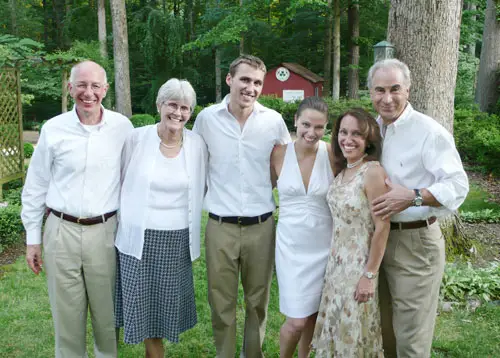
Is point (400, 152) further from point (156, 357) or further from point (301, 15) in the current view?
point (301, 15)

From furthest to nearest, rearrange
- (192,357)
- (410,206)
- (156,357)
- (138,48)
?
1. (138,48)
2. (192,357)
3. (156,357)
4. (410,206)

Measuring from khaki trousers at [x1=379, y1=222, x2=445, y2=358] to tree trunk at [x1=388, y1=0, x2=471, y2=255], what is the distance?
257cm

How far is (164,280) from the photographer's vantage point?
311 cm

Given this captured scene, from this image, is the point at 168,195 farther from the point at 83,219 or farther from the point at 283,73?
the point at 283,73

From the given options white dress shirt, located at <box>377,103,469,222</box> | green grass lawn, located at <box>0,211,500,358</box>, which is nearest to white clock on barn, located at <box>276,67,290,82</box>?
green grass lawn, located at <box>0,211,500,358</box>

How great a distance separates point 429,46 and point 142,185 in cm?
343

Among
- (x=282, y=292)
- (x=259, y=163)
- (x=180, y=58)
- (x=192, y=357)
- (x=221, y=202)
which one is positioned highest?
(x=180, y=58)

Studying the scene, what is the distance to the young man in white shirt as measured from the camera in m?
3.30

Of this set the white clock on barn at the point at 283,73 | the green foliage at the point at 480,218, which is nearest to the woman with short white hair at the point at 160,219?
the green foliage at the point at 480,218

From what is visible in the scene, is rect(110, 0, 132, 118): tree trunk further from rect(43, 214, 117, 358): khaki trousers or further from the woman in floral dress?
the woman in floral dress

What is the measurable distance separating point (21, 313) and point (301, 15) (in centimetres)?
2379

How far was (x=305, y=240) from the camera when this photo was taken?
9.87ft

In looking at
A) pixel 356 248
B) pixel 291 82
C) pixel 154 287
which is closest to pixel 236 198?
pixel 154 287

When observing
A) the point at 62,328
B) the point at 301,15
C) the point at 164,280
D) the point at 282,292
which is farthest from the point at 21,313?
the point at 301,15
